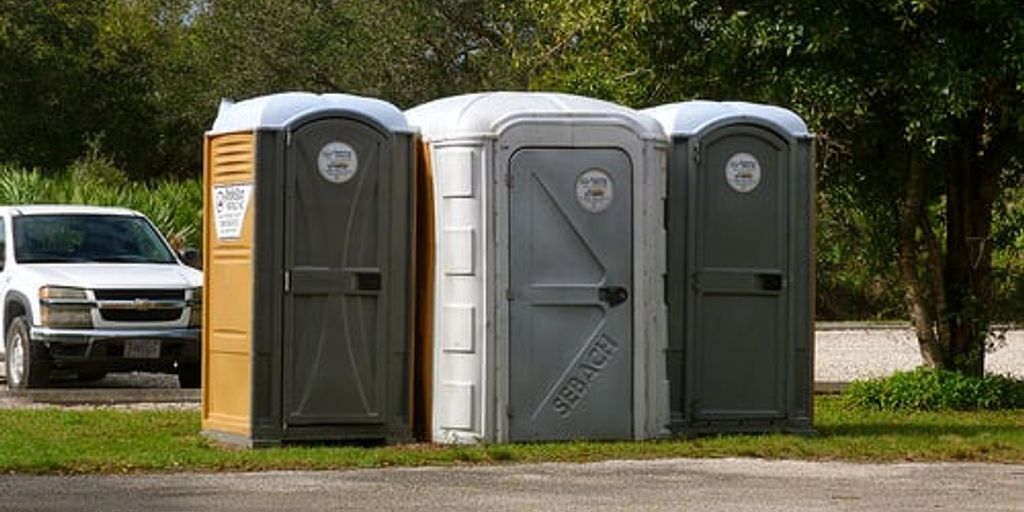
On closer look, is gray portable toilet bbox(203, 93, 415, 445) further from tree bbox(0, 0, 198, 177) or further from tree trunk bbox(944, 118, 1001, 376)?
tree bbox(0, 0, 198, 177)

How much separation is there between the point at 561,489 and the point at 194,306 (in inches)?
356

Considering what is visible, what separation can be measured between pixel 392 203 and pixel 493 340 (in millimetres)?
1120

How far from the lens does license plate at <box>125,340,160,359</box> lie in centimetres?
2156

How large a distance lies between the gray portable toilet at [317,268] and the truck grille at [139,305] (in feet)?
18.5

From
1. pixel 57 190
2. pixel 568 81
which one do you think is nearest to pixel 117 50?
pixel 57 190

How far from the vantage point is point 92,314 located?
21438 millimetres

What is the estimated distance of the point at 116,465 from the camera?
1423 cm

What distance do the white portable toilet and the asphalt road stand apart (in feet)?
4.22

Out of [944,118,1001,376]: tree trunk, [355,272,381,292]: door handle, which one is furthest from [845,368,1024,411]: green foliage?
[355,272,381,292]: door handle

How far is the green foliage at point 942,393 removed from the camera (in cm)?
1980

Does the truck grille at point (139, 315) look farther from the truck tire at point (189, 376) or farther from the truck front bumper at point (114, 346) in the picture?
the truck tire at point (189, 376)

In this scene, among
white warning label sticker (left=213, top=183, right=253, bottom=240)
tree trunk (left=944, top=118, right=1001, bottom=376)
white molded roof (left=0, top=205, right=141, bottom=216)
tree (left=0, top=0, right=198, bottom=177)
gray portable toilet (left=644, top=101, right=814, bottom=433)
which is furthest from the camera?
tree (left=0, top=0, right=198, bottom=177)

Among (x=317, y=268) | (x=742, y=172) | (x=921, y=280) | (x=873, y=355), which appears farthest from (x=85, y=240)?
(x=873, y=355)

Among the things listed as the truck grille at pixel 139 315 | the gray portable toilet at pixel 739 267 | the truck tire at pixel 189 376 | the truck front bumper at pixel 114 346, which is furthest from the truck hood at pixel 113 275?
the gray portable toilet at pixel 739 267
